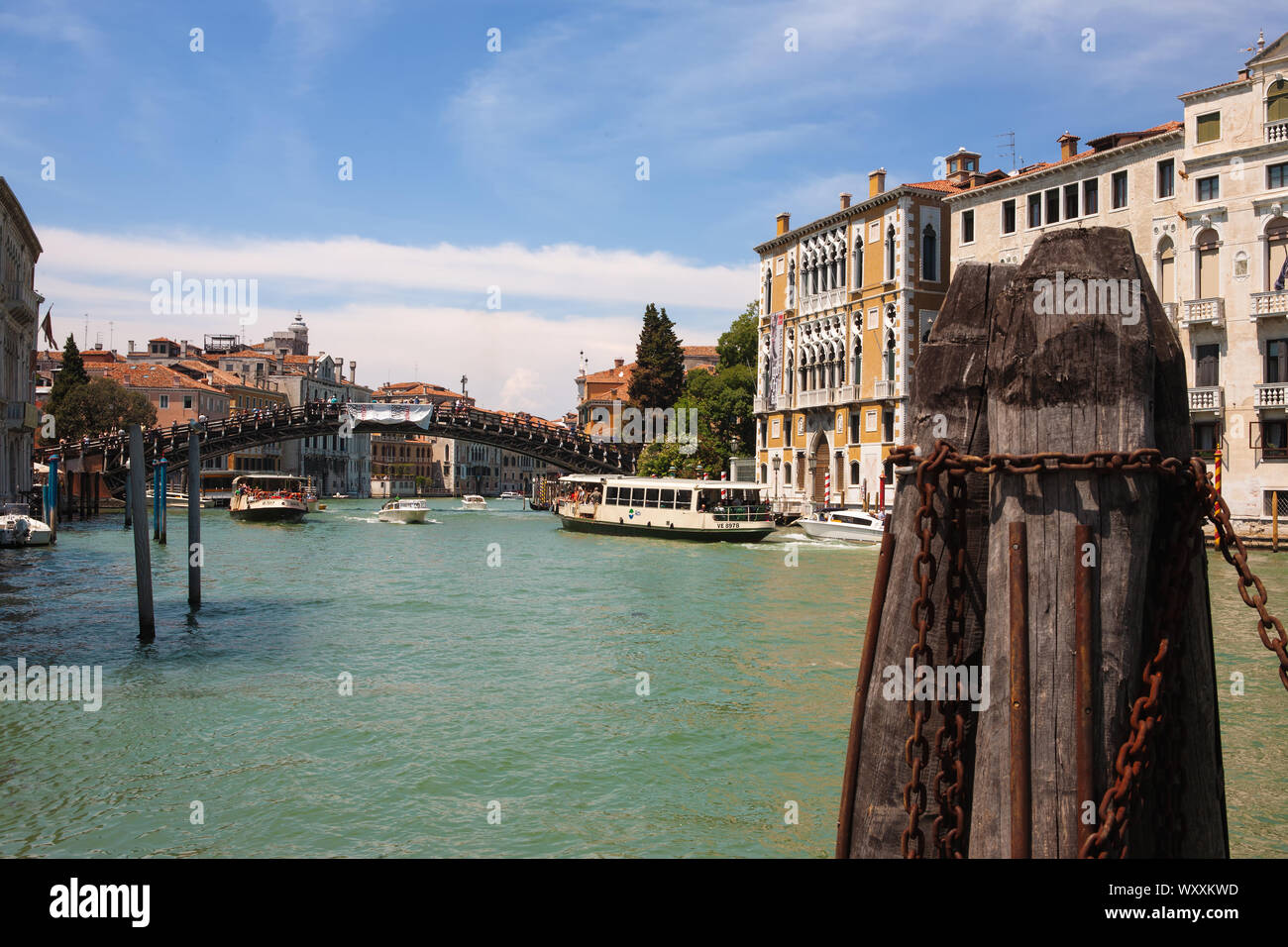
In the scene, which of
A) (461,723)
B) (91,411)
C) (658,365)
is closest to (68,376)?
(91,411)

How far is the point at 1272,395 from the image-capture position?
23.7 meters

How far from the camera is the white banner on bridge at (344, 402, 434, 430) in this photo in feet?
142

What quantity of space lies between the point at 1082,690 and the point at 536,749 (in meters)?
6.27

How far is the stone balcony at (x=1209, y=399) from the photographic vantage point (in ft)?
80.4

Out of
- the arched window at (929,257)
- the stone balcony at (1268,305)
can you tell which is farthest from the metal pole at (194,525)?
the arched window at (929,257)

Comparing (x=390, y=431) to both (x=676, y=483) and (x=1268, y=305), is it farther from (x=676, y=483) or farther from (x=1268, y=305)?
(x=1268, y=305)

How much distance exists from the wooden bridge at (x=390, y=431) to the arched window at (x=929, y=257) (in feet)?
54.4

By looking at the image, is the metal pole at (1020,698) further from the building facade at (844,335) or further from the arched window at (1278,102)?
the building facade at (844,335)

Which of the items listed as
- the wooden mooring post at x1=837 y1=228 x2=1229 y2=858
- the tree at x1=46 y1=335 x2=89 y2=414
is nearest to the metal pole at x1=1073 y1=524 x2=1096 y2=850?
the wooden mooring post at x1=837 y1=228 x2=1229 y2=858

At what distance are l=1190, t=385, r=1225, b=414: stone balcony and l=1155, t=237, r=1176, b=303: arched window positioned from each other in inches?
94.9

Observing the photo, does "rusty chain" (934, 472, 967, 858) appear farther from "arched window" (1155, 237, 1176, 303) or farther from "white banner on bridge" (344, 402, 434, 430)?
"white banner on bridge" (344, 402, 434, 430)
